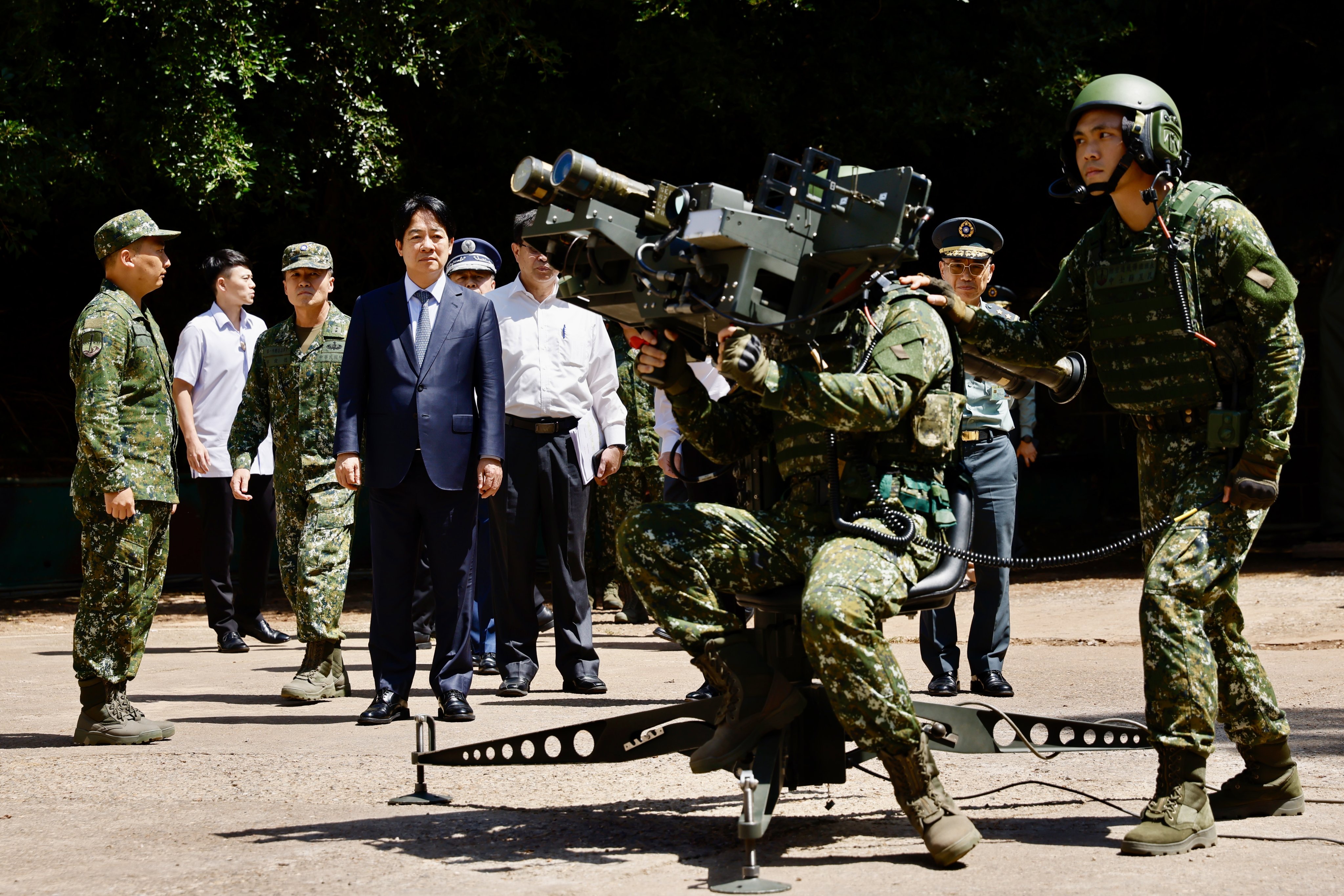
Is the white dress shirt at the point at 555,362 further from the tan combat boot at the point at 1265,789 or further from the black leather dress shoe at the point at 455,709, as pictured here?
the tan combat boot at the point at 1265,789

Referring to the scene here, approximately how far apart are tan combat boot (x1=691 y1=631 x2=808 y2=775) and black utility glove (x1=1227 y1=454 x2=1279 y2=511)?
140 centimetres

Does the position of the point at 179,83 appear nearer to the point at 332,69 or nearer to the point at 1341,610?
the point at 332,69

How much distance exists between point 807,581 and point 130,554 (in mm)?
3316

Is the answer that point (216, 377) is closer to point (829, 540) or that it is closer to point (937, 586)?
point (829, 540)

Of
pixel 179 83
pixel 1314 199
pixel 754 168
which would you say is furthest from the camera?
pixel 754 168

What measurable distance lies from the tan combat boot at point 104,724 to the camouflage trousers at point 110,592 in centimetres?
7

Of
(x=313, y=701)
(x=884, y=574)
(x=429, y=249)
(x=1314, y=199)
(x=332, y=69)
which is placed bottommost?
(x=313, y=701)

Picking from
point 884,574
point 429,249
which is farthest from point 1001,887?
point 429,249

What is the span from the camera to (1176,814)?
417 centimetres

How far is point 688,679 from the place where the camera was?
7965mm

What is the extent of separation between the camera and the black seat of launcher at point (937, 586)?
4316mm

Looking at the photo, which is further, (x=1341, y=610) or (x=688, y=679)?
(x=1341, y=610)

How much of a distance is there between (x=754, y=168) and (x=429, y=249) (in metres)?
8.77

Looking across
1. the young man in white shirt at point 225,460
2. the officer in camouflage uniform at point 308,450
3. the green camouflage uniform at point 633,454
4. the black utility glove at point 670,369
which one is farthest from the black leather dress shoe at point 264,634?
the black utility glove at point 670,369
